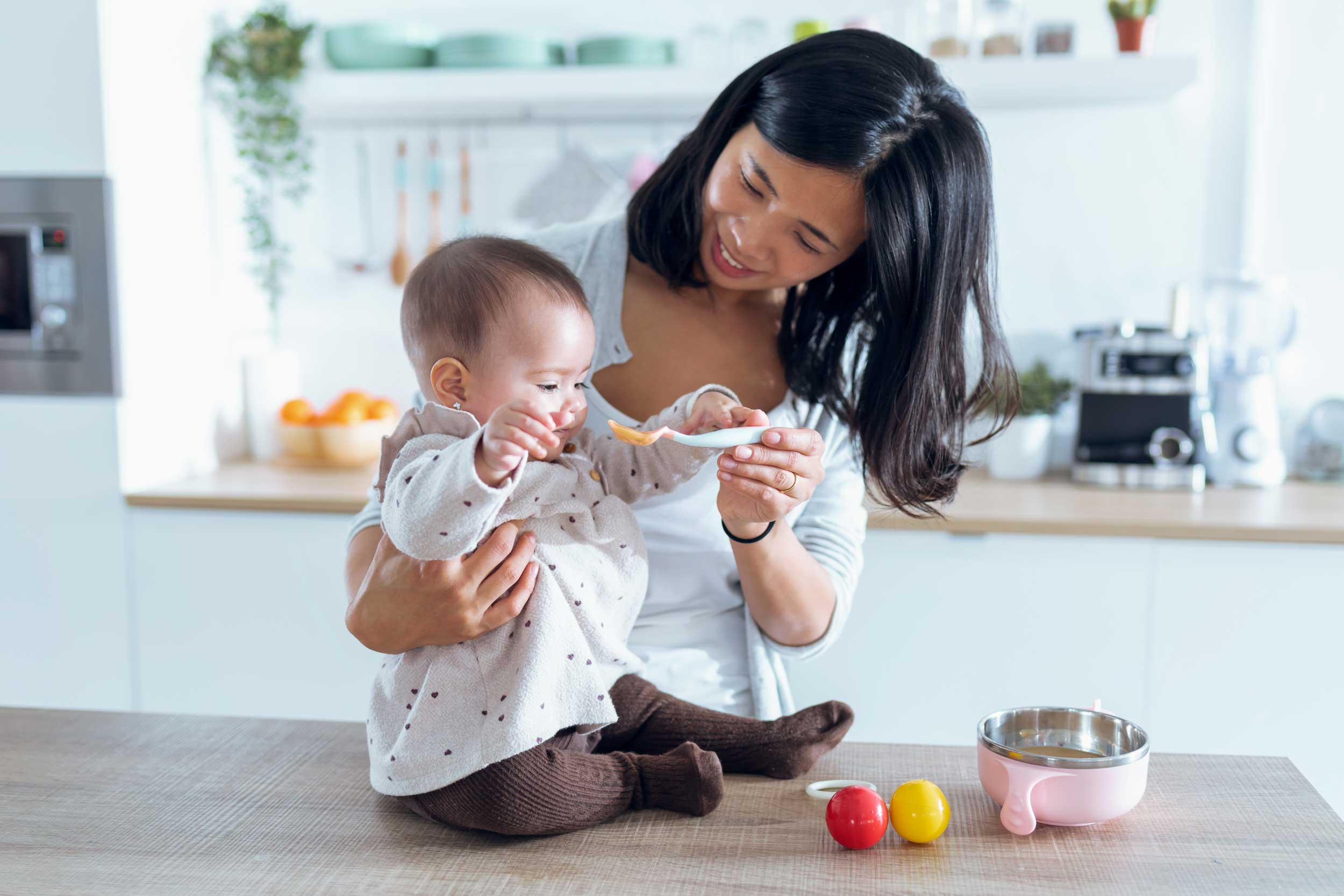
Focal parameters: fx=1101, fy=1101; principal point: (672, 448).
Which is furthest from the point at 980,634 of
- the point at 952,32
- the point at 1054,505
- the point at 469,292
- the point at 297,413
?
the point at 297,413

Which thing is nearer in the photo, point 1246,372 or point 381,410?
point 1246,372

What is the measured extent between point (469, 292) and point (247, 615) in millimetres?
1453

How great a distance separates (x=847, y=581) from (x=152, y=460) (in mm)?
1627

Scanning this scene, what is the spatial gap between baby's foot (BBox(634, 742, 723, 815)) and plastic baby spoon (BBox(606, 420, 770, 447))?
262 mm

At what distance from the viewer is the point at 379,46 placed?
243 centimetres

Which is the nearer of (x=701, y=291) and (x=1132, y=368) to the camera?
(x=701, y=291)

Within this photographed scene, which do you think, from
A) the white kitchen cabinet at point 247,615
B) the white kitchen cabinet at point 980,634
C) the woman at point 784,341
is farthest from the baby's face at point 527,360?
the white kitchen cabinet at point 247,615

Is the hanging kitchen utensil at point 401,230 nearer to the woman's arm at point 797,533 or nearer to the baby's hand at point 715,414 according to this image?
the woman's arm at point 797,533

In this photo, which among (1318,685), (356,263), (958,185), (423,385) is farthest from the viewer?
(356,263)

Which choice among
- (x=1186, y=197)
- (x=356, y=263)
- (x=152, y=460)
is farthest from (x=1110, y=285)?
(x=152, y=460)

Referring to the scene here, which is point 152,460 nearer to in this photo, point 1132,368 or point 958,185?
point 958,185

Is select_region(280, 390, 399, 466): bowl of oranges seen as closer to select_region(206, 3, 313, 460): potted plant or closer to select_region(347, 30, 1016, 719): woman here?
select_region(206, 3, 313, 460): potted plant

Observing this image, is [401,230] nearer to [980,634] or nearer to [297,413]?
[297,413]

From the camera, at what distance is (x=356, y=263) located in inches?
106
